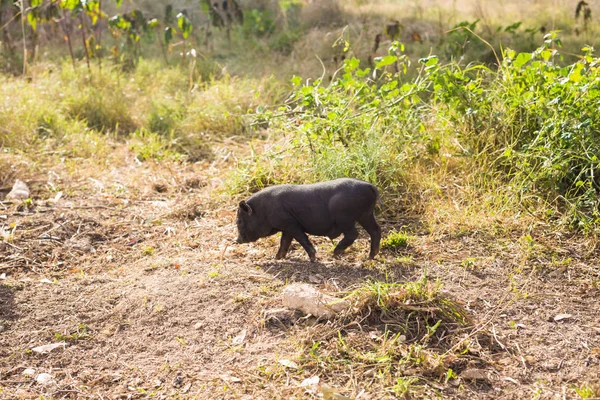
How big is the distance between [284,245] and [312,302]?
1.03m

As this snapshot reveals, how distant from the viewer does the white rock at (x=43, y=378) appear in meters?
3.69

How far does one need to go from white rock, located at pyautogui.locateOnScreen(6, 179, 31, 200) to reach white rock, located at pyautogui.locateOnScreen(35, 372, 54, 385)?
307 cm

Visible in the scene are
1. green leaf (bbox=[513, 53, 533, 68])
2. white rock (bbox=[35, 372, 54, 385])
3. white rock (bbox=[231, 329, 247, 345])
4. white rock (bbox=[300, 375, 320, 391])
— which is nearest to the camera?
white rock (bbox=[300, 375, 320, 391])

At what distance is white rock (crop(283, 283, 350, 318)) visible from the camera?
395cm

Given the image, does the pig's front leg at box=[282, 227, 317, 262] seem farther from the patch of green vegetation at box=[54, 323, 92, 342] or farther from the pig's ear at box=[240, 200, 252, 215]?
the patch of green vegetation at box=[54, 323, 92, 342]

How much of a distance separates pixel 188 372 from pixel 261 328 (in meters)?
0.54

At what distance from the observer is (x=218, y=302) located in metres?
4.29

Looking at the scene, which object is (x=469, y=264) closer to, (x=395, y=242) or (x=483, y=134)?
(x=395, y=242)

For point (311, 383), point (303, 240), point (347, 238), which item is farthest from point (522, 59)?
point (311, 383)

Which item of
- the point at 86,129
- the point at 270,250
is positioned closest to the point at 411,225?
the point at 270,250

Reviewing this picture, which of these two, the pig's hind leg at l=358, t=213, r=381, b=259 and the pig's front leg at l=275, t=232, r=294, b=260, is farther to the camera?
A: the pig's front leg at l=275, t=232, r=294, b=260

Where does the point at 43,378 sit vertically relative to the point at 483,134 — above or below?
below

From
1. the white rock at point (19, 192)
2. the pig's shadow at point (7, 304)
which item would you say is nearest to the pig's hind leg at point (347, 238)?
the pig's shadow at point (7, 304)

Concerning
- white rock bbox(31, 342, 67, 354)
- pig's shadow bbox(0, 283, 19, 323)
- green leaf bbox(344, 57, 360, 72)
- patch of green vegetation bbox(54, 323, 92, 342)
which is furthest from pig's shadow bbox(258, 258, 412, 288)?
green leaf bbox(344, 57, 360, 72)
